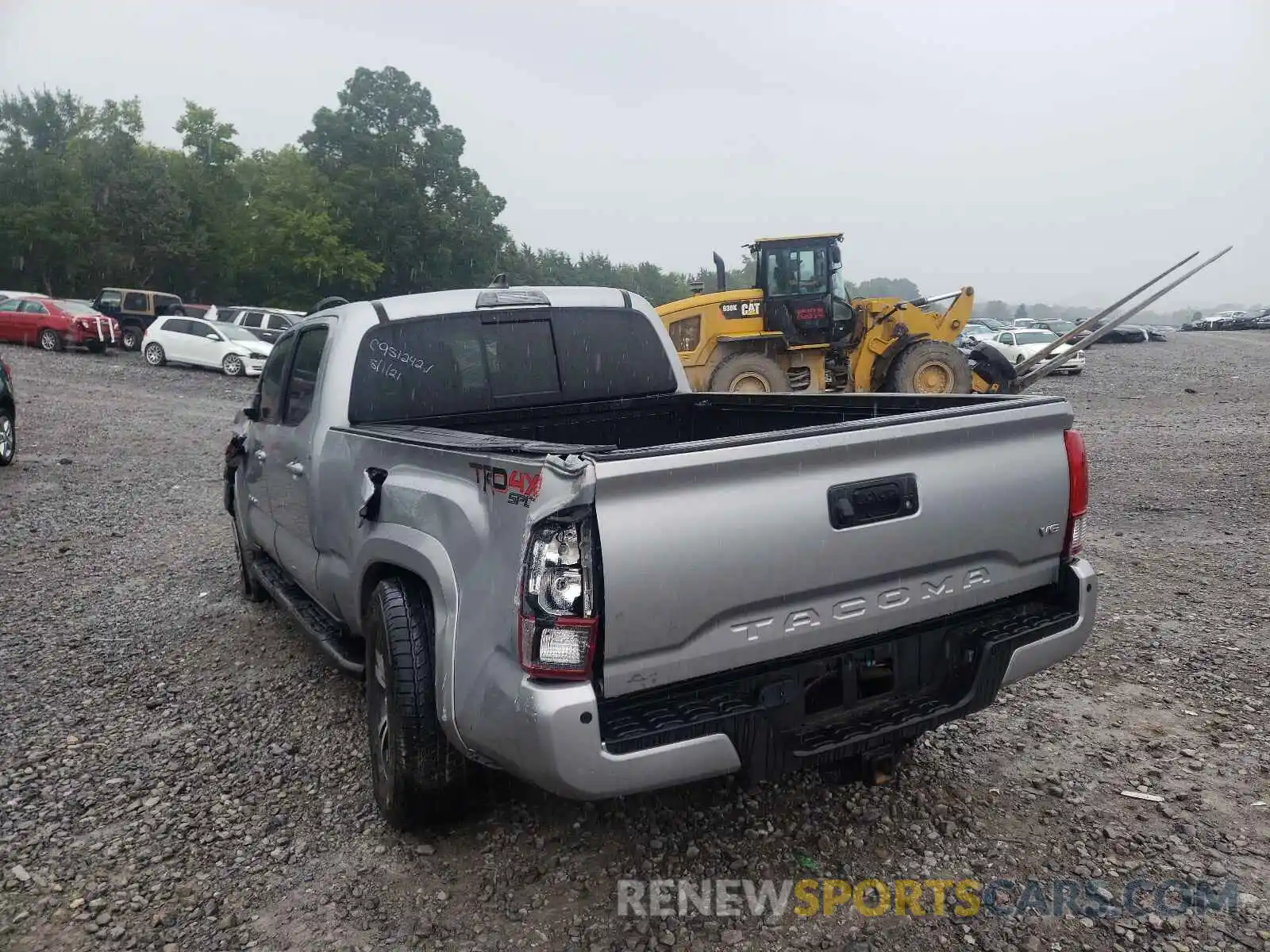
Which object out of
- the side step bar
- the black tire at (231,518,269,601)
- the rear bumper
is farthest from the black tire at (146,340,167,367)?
the rear bumper

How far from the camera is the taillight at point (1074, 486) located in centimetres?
333

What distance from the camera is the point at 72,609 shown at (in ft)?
20.3

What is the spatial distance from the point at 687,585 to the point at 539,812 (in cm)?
145

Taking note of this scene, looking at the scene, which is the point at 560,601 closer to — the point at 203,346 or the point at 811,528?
the point at 811,528

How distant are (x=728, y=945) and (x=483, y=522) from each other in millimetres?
1443

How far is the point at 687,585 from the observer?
256 centimetres

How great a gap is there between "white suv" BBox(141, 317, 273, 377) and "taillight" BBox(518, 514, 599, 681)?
22.4m

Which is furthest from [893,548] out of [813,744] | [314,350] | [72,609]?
[72,609]

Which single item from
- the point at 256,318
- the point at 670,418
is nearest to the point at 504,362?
the point at 670,418

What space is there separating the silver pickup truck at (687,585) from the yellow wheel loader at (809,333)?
12155 millimetres

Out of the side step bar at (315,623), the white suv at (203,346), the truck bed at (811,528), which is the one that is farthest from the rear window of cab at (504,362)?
the white suv at (203,346)

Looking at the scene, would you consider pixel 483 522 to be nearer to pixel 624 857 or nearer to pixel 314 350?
pixel 624 857

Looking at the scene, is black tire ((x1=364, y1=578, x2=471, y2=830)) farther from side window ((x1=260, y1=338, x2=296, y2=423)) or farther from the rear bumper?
side window ((x1=260, y1=338, x2=296, y2=423))

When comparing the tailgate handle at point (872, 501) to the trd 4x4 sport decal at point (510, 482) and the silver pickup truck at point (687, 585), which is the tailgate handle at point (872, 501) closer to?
the silver pickup truck at point (687, 585)
